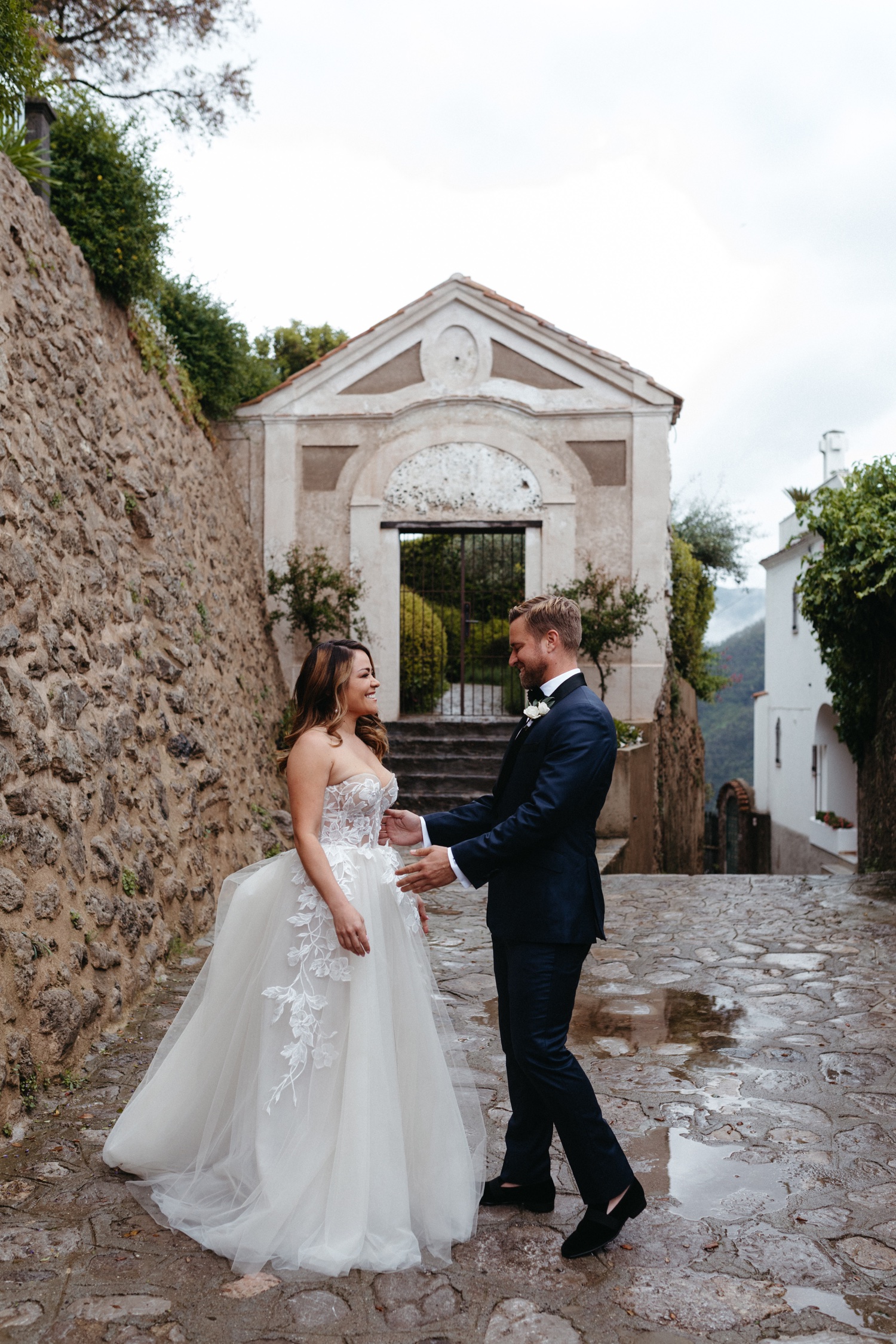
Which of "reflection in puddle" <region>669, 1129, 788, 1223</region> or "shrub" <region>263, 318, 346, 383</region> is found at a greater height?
"shrub" <region>263, 318, 346, 383</region>

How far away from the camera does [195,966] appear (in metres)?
6.30

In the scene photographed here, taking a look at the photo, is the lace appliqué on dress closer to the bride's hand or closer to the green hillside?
the bride's hand

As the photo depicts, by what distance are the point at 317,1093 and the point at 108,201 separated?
8.19m

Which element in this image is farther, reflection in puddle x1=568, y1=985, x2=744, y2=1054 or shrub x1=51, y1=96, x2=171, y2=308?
shrub x1=51, y1=96, x2=171, y2=308

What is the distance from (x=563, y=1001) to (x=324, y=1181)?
35.8 inches

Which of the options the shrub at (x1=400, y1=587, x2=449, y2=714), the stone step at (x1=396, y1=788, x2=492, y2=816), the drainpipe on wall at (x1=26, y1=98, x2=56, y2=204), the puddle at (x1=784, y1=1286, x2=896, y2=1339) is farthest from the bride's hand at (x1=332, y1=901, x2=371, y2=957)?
the shrub at (x1=400, y1=587, x2=449, y2=714)

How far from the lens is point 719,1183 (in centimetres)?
360

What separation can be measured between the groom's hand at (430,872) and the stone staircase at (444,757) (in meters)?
8.25

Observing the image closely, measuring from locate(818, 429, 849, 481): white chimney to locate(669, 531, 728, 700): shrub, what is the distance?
184 inches

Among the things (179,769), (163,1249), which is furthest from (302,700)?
(179,769)

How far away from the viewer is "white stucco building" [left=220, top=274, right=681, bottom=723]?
13.1 metres

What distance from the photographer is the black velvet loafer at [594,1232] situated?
305 cm

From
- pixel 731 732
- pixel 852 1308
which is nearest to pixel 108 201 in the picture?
pixel 852 1308

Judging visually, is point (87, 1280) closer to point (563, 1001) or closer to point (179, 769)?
point (563, 1001)
